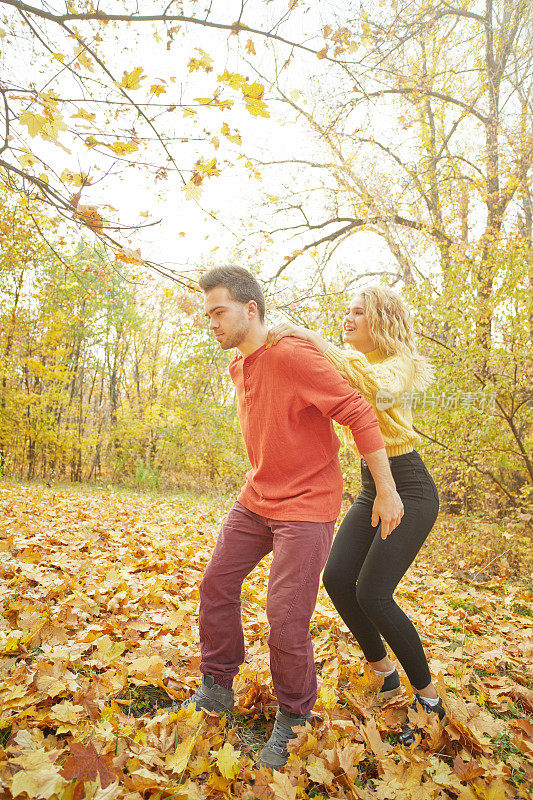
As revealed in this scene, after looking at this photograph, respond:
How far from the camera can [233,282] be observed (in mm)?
2340

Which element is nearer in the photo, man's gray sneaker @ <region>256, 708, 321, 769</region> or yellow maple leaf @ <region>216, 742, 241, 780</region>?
yellow maple leaf @ <region>216, 742, 241, 780</region>

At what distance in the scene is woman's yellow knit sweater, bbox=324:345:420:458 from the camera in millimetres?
2369

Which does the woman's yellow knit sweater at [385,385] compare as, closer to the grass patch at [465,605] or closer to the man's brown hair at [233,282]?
the man's brown hair at [233,282]

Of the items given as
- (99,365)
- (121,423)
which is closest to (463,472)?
(121,423)

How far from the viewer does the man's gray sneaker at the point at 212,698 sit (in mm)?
2176

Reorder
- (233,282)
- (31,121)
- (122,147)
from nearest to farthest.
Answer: (233,282) → (31,121) → (122,147)

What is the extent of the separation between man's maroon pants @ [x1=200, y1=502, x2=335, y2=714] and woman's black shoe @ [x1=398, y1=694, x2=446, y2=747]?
458mm

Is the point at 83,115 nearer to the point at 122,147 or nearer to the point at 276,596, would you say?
the point at 122,147

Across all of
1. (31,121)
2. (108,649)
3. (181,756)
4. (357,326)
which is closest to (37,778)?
(181,756)

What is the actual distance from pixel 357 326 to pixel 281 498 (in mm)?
1039

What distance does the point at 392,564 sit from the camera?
7.32 feet

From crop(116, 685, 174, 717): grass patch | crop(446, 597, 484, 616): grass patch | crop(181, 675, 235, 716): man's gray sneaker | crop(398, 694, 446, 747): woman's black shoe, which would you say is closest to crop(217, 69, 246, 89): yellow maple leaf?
crop(181, 675, 235, 716): man's gray sneaker

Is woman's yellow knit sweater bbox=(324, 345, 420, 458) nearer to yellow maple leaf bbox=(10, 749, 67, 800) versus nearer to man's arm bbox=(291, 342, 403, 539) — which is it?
man's arm bbox=(291, 342, 403, 539)

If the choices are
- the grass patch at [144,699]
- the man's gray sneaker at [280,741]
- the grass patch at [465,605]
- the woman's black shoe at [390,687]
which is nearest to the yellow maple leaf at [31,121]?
the grass patch at [144,699]
